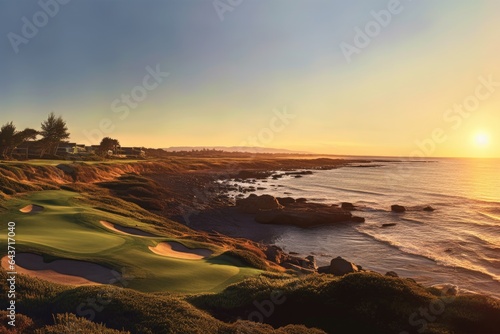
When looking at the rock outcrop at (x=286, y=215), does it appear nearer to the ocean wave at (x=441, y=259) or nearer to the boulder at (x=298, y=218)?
the boulder at (x=298, y=218)

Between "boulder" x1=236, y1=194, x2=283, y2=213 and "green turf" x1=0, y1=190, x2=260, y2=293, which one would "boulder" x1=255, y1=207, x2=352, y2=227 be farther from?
"green turf" x1=0, y1=190, x2=260, y2=293

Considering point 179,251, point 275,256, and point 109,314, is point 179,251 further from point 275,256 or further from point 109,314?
point 109,314

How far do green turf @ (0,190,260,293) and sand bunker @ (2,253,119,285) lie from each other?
32 centimetres

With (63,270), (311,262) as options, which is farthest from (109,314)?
(311,262)

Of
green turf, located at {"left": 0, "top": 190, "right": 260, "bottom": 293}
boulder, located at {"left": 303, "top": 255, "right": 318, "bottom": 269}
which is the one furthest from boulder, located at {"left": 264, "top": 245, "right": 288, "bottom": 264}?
green turf, located at {"left": 0, "top": 190, "right": 260, "bottom": 293}

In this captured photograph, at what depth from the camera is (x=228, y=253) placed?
63.0ft

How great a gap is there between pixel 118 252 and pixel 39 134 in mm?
74930

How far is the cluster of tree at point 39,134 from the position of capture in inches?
2592

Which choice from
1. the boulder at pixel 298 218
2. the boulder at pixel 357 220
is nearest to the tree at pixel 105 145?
the boulder at pixel 298 218

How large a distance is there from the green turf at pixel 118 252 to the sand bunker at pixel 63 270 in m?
0.32

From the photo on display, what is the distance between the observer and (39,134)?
76938mm

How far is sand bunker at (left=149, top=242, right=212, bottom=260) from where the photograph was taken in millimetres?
18219

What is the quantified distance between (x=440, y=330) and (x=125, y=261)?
39.8 ft

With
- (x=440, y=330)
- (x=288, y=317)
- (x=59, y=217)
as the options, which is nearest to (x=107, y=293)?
(x=288, y=317)
